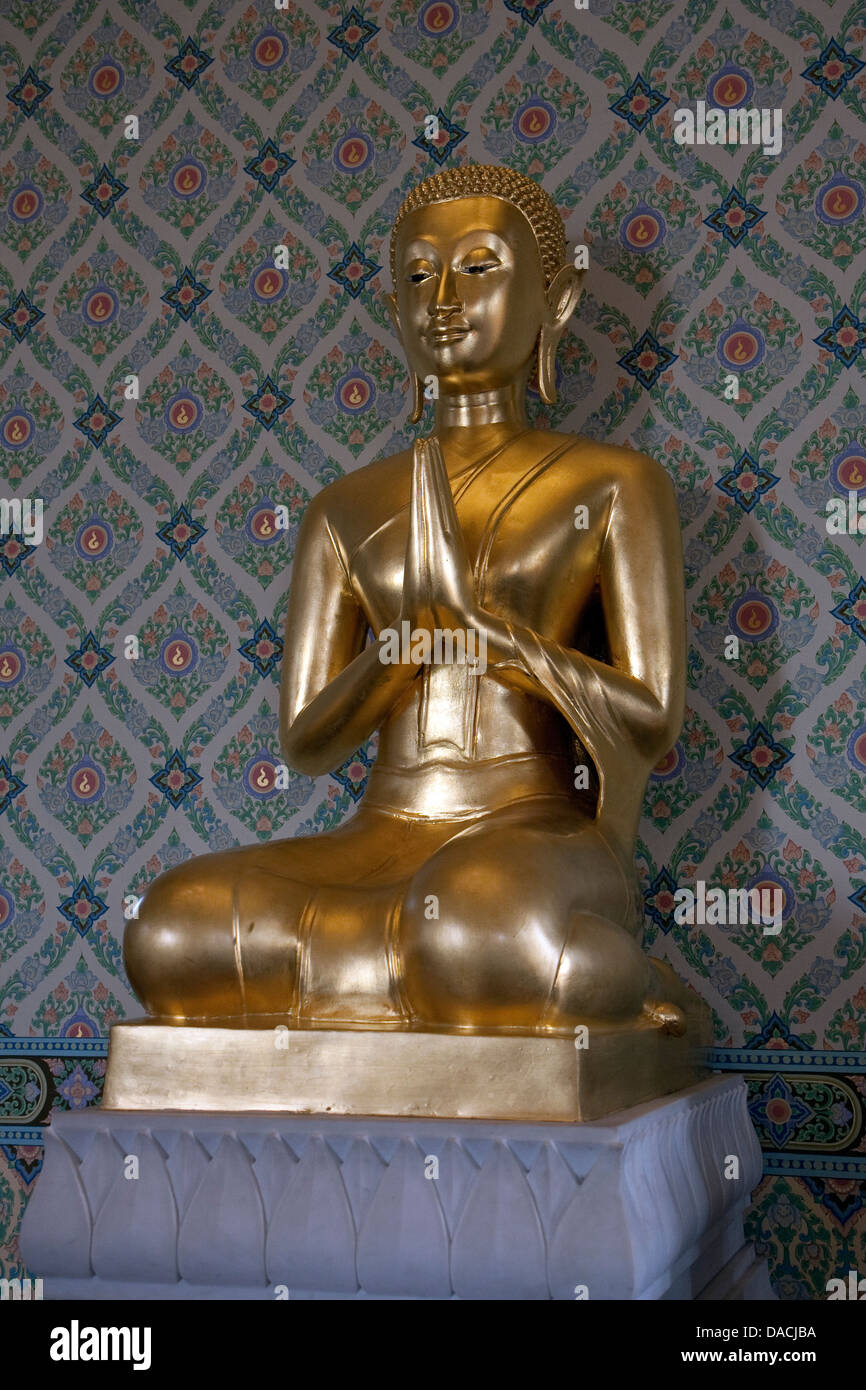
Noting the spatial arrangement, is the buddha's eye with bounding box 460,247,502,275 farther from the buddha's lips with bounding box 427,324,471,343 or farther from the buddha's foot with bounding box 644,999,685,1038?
the buddha's foot with bounding box 644,999,685,1038

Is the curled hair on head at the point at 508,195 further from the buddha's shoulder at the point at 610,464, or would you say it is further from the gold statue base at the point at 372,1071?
the gold statue base at the point at 372,1071

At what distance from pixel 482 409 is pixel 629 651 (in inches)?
24.2

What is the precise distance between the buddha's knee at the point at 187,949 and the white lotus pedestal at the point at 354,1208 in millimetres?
178

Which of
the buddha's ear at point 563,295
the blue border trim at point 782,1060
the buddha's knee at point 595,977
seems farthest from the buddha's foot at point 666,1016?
the buddha's ear at point 563,295

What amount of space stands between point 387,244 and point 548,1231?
2.29 m

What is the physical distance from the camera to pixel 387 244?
3.51 meters

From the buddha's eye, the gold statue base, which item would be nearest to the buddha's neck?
the buddha's eye

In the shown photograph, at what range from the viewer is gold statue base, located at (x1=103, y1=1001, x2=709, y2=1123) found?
2.07m

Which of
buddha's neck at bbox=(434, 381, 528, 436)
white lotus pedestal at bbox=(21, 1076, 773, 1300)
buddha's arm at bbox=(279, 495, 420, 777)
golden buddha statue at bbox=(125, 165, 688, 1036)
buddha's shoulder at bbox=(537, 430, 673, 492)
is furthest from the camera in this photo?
buddha's neck at bbox=(434, 381, 528, 436)

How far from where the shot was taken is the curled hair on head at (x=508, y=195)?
2.96 meters

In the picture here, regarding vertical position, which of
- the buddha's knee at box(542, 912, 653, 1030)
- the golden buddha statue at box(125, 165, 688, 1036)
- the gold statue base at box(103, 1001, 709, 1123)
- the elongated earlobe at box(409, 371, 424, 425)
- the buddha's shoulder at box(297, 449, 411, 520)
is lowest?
the gold statue base at box(103, 1001, 709, 1123)

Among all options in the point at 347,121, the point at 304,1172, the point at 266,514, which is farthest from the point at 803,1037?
the point at 347,121

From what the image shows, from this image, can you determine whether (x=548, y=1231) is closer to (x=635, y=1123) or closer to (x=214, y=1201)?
(x=635, y=1123)

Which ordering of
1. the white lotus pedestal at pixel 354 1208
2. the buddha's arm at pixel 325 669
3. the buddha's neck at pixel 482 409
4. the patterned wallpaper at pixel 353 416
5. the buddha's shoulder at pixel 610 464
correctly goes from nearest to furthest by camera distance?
1. the white lotus pedestal at pixel 354 1208
2. the buddha's arm at pixel 325 669
3. the buddha's shoulder at pixel 610 464
4. the buddha's neck at pixel 482 409
5. the patterned wallpaper at pixel 353 416
